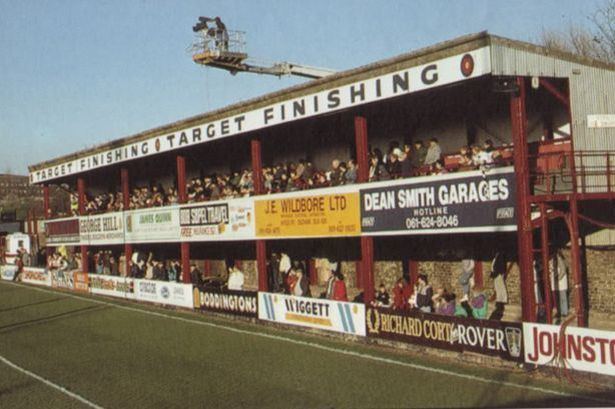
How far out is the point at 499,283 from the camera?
18.6 metres

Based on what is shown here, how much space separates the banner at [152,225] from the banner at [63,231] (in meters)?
6.64

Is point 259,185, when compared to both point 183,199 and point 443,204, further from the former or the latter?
point 443,204

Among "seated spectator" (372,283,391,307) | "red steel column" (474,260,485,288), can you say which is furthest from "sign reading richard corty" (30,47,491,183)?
"red steel column" (474,260,485,288)

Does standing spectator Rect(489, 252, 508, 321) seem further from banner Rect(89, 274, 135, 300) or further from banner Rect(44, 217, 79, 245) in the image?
banner Rect(44, 217, 79, 245)

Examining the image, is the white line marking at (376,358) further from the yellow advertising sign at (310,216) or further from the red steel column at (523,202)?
the yellow advertising sign at (310,216)

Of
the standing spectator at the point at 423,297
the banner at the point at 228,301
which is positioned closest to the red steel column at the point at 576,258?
the standing spectator at the point at 423,297

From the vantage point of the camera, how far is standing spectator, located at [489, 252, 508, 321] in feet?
61.1

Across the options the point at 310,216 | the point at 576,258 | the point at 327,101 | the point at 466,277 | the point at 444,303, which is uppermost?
the point at 327,101

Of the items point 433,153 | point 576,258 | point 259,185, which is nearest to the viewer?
point 576,258

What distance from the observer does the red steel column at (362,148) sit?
19.1 meters

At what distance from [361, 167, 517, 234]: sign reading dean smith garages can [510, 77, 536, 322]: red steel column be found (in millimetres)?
210

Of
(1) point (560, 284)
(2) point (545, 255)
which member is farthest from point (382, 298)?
(2) point (545, 255)

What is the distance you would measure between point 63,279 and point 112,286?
6973 mm

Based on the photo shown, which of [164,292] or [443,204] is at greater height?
[443,204]
